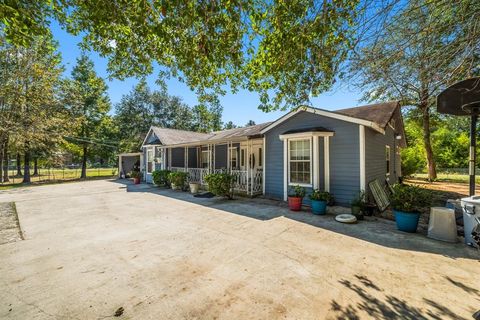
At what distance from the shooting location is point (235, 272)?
310 centimetres

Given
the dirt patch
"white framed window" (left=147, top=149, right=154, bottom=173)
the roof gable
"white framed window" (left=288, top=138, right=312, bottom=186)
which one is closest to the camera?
the dirt patch

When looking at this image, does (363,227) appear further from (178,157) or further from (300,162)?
(178,157)

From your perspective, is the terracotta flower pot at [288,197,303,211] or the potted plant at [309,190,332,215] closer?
the potted plant at [309,190,332,215]

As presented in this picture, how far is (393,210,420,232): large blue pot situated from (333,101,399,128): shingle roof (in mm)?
3992

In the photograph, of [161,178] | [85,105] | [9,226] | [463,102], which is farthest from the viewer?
[85,105]

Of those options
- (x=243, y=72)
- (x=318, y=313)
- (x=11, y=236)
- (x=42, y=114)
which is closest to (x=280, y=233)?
(x=318, y=313)

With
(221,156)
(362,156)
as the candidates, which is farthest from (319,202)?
(221,156)

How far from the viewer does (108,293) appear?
8.58ft

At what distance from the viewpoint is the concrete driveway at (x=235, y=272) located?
2.32 meters

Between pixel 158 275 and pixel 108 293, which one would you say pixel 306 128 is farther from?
pixel 108 293

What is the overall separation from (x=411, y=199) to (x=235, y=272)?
4.55m

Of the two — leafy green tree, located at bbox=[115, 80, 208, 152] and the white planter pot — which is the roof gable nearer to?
the white planter pot

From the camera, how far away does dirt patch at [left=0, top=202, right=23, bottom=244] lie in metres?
4.65

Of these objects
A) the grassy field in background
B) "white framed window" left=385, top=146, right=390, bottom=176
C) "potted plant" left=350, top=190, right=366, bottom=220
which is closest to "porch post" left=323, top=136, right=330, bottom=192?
"potted plant" left=350, top=190, right=366, bottom=220
